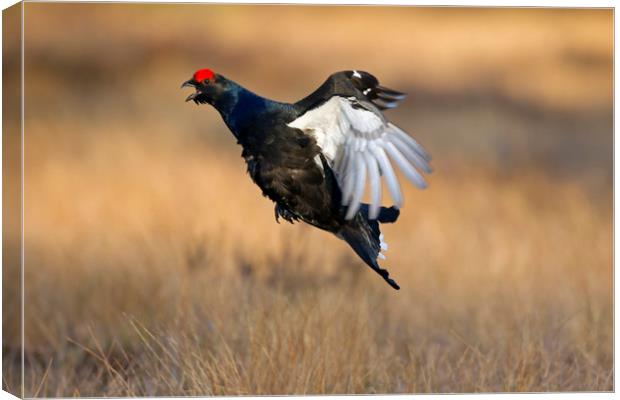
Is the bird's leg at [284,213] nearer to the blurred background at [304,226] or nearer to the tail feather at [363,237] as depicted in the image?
the tail feather at [363,237]

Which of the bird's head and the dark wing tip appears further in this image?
the dark wing tip

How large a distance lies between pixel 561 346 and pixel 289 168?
186 cm

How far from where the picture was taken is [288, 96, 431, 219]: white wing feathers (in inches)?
168

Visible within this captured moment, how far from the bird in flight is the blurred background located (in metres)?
0.79

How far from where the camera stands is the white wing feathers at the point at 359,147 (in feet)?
14.0

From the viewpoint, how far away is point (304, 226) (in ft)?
21.5

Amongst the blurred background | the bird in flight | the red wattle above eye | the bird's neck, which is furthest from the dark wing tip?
the blurred background

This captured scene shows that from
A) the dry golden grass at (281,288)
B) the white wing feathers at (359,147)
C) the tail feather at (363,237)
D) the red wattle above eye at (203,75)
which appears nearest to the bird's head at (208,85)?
the red wattle above eye at (203,75)

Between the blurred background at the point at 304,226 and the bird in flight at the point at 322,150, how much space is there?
79 centimetres

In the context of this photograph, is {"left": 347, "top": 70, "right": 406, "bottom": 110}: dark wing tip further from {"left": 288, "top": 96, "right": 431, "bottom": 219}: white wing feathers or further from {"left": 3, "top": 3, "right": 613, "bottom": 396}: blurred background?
{"left": 3, "top": 3, "right": 613, "bottom": 396}: blurred background

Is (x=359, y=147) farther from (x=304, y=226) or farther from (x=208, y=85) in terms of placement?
(x=304, y=226)

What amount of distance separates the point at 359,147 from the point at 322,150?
193mm

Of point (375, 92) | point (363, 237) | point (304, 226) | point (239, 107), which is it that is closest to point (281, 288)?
point (304, 226)

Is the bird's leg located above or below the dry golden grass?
above
